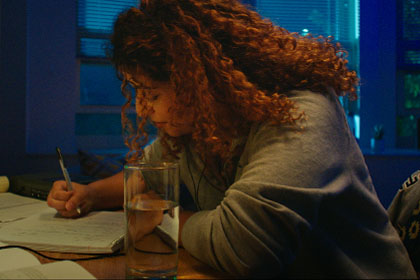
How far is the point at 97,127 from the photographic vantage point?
3357 mm

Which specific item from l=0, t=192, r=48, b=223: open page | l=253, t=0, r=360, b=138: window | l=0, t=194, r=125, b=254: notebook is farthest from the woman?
l=253, t=0, r=360, b=138: window

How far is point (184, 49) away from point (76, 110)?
8.38 ft

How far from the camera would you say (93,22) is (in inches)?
127

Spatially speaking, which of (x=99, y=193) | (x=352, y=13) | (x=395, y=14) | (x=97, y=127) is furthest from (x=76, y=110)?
(x=395, y=14)

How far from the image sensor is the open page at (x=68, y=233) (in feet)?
2.81

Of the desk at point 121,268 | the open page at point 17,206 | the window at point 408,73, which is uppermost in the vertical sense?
the window at point 408,73

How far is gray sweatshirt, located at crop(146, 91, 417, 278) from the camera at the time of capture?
0.65 meters

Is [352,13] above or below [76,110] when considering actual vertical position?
above

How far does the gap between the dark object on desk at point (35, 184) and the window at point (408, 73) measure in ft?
9.46

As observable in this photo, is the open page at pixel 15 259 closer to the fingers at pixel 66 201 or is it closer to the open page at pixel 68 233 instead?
the open page at pixel 68 233

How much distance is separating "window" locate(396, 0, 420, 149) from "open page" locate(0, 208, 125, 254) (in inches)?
122

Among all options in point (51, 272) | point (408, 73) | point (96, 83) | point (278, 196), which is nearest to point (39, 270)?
point (51, 272)

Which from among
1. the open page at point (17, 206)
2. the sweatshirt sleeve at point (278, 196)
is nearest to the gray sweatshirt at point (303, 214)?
the sweatshirt sleeve at point (278, 196)

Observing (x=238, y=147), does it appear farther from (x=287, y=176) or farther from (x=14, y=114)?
(x=14, y=114)
